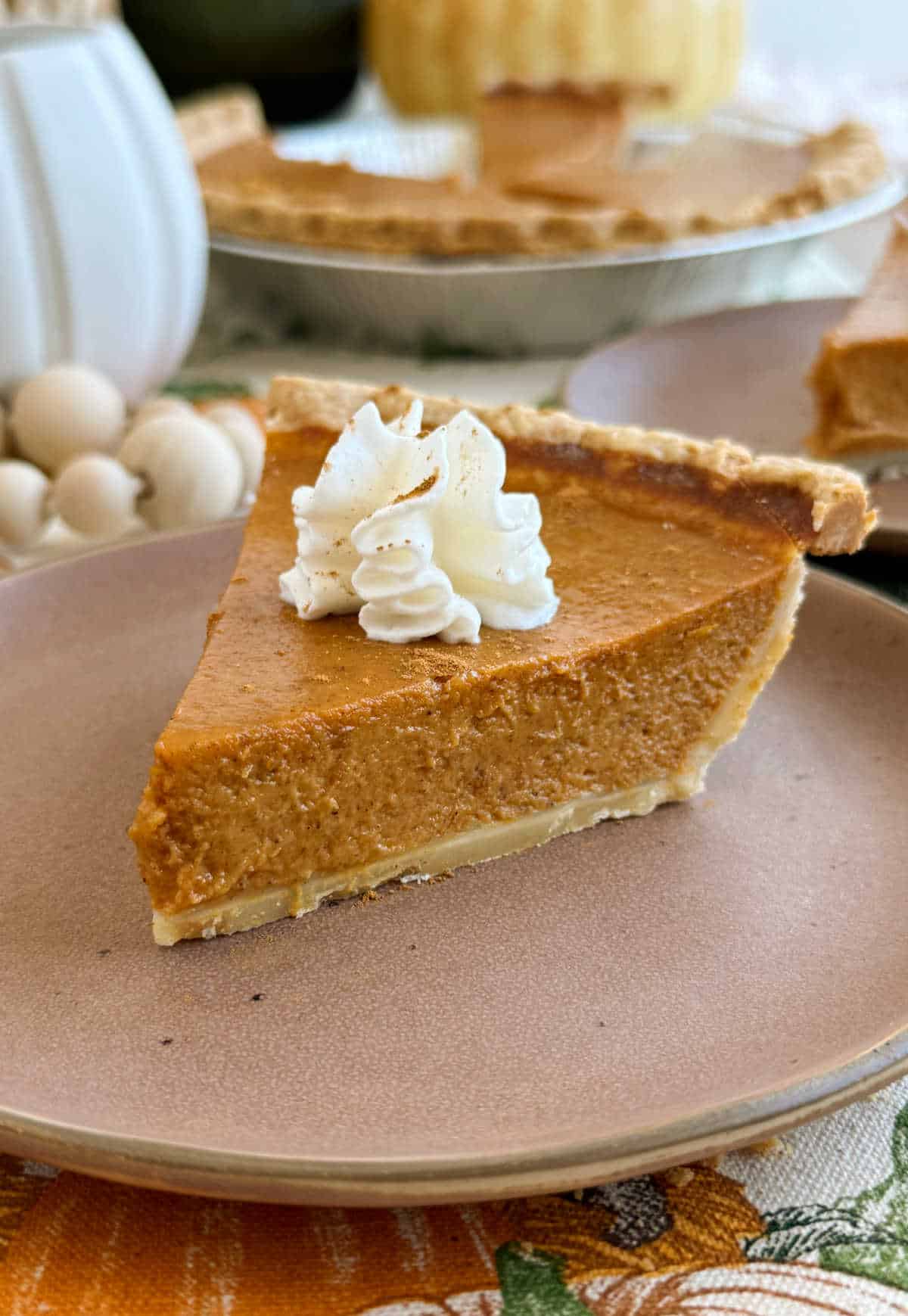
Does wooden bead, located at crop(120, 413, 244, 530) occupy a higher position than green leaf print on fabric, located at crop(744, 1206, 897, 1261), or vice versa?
green leaf print on fabric, located at crop(744, 1206, 897, 1261)

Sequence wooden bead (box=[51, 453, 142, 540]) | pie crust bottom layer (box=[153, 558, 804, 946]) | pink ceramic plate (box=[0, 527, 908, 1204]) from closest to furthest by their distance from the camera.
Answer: pink ceramic plate (box=[0, 527, 908, 1204]) < pie crust bottom layer (box=[153, 558, 804, 946]) < wooden bead (box=[51, 453, 142, 540])

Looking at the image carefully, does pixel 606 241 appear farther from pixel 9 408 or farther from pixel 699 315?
pixel 9 408

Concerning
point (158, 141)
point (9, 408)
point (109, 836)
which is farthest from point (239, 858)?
point (158, 141)

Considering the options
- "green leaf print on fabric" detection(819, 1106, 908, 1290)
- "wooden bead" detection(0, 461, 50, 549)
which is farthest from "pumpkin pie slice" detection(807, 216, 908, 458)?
"green leaf print on fabric" detection(819, 1106, 908, 1290)

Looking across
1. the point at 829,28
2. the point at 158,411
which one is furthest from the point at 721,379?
the point at 829,28

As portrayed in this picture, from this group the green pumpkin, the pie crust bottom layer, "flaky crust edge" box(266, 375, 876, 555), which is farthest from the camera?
the green pumpkin

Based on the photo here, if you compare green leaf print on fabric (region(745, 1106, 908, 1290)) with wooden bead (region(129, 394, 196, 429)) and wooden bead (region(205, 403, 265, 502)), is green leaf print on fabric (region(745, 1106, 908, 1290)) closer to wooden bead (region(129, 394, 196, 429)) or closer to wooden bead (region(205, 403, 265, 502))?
wooden bead (region(205, 403, 265, 502))

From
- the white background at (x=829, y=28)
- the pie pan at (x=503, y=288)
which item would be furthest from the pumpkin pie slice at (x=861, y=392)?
the white background at (x=829, y=28)
